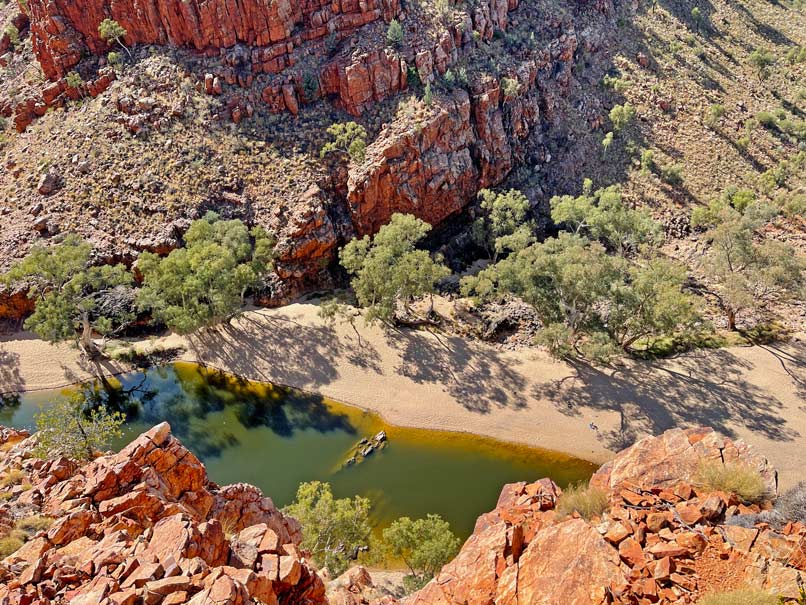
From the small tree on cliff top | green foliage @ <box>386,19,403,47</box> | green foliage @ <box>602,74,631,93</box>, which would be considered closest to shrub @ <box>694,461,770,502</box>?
green foliage @ <box>386,19,403,47</box>

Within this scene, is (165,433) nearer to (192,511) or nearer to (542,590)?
(192,511)

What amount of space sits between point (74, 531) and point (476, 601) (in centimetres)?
1384

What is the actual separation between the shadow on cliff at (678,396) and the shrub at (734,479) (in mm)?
18175

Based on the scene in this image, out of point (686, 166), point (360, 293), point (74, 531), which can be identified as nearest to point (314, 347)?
point (360, 293)

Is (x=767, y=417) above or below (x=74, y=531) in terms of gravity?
below

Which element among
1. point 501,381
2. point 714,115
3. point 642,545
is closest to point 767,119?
point 714,115

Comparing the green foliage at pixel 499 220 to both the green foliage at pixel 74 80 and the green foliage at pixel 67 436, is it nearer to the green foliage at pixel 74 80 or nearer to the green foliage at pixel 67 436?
the green foliage at pixel 67 436

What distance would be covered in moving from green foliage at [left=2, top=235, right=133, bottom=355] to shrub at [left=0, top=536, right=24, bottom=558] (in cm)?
2831

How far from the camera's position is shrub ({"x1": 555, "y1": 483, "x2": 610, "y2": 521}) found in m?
17.0

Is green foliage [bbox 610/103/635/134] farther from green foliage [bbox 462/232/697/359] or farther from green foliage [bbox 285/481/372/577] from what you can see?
green foliage [bbox 285/481/372/577]

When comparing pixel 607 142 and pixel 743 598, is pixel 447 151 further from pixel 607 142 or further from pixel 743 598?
pixel 743 598

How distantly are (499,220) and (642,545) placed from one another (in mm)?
40456

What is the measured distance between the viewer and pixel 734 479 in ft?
52.4

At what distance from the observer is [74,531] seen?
15703 mm
